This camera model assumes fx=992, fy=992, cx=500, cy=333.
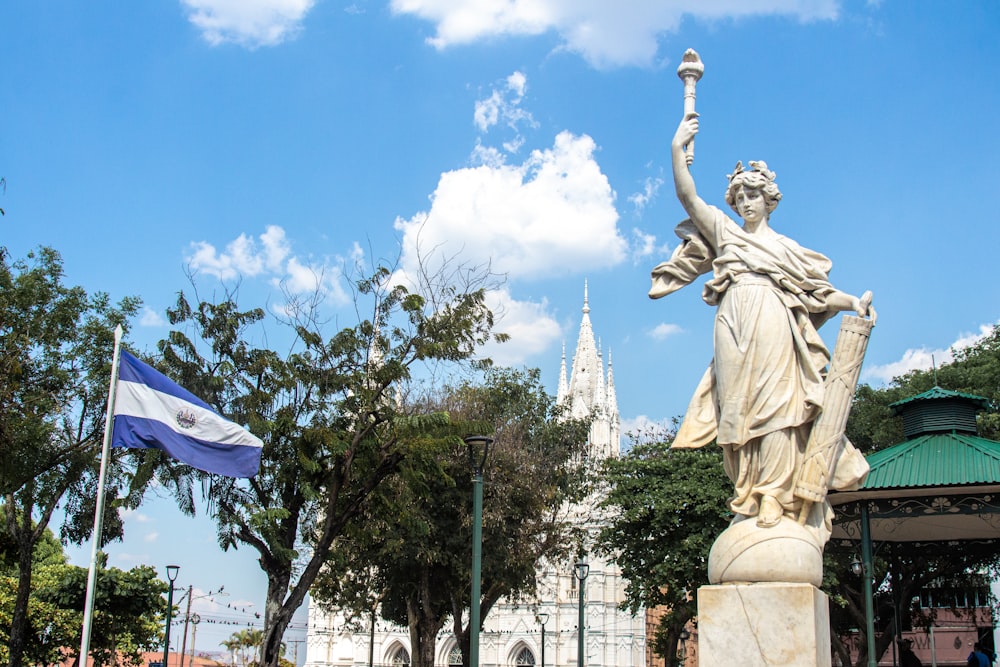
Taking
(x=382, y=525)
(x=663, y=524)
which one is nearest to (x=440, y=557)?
(x=382, y=525)

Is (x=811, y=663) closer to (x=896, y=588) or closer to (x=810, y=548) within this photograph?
(x=810, y=548)

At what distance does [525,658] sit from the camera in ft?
232

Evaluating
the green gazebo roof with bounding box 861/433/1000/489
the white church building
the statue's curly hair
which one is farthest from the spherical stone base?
the white church building

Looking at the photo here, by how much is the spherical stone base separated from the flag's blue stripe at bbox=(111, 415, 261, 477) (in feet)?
28.0

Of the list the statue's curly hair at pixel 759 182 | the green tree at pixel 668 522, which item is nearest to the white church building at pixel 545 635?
the green tree at pixel 668 522

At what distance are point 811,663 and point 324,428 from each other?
1484cm

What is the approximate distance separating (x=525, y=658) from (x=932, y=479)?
197 feet

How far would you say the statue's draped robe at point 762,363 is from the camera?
653cm

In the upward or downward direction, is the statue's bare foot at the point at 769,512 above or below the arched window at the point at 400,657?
above

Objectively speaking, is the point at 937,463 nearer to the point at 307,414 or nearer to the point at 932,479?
the point at 932,479

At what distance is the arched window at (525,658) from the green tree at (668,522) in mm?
44776

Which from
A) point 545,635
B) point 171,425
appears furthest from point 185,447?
point 545,635

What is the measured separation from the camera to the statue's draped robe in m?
6.53

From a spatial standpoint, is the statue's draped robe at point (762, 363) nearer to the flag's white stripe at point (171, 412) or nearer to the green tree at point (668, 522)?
the flag's white stripe at point (171, 412)
